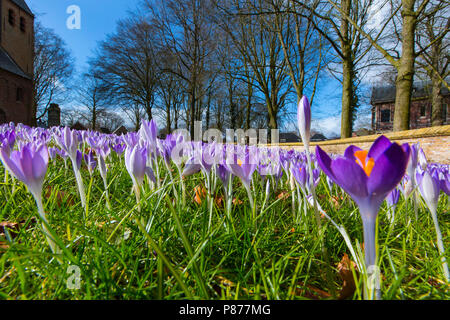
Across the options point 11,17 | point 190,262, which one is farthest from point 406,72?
point 11,17

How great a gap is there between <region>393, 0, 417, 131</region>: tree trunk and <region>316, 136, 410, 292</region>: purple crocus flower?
8039 mm

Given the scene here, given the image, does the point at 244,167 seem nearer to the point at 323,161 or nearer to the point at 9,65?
the point at 323,161

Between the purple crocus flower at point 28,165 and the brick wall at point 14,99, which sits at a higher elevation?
the brick wall at point 14,99

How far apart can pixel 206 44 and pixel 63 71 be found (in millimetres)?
22443

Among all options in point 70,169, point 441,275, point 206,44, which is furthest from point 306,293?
point 206,44

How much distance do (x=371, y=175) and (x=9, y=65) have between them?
34.0 m

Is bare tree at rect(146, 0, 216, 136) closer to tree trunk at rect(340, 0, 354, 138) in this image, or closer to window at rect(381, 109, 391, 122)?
tree trunk at rect(340, 0, 354, 138)

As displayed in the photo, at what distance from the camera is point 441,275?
74cm

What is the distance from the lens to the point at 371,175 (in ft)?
1.44

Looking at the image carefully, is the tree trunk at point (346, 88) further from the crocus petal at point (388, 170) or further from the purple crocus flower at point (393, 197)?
the crocus petal at point (388, 170)

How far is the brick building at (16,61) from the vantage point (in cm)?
2394

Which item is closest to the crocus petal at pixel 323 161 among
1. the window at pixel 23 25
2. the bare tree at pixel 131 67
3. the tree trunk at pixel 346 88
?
the tree trunk at pixel 346 88

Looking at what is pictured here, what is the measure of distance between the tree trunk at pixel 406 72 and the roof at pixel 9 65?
1237 inches
